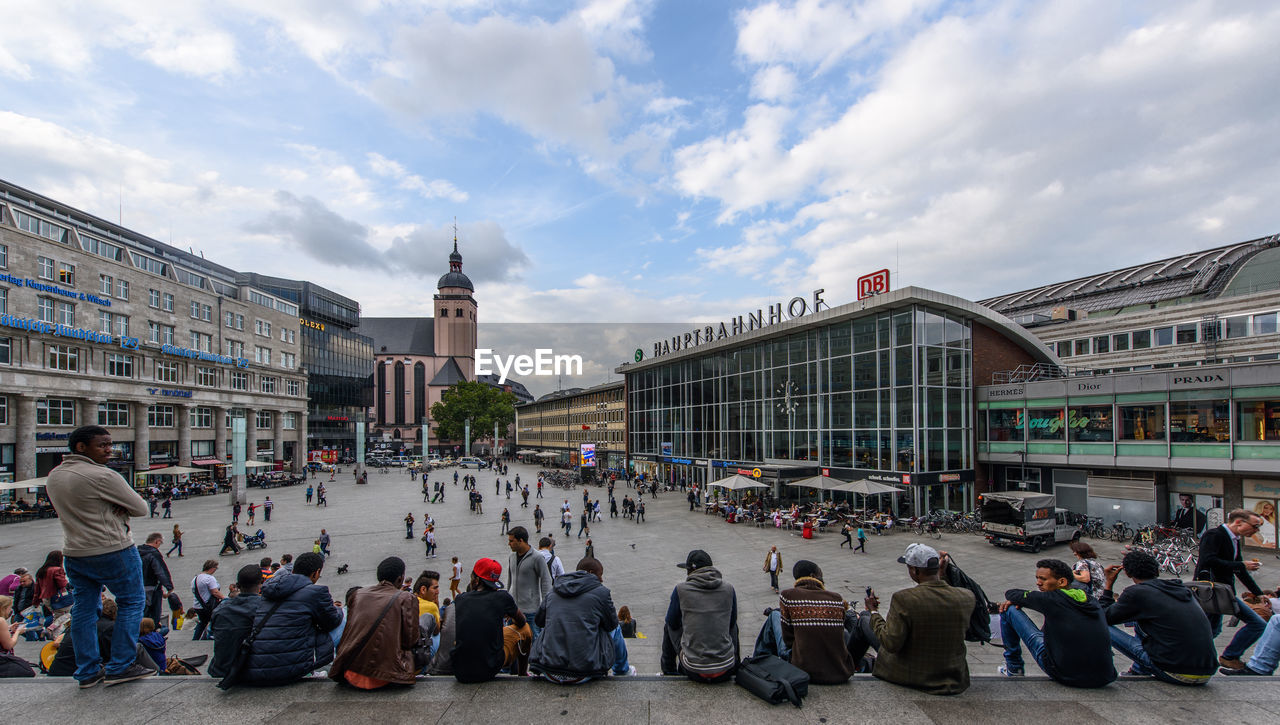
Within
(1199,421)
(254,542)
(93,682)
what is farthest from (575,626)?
(1199,421)

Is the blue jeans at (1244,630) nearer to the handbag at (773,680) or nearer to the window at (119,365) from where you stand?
the handbag at (773,680)

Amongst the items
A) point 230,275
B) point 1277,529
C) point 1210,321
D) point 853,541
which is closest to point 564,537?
point 853,541

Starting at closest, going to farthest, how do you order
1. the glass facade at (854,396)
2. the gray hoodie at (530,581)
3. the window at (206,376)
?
the gray hoodie at (530,581) → the glass facade at (854,396) → the window at (206,376)

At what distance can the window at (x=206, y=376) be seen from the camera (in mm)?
50219

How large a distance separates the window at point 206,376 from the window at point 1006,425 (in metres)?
60.7

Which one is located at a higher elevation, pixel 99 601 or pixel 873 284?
pixel 873 284

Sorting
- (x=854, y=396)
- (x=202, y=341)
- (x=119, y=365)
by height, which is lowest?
(x=854, y=396)

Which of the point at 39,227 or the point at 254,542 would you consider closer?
the point at 254,542

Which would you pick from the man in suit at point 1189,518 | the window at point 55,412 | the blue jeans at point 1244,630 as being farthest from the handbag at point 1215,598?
the window at point 55,412

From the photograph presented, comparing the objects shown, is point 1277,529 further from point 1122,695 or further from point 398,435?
point 398,435

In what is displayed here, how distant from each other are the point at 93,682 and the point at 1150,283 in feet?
183

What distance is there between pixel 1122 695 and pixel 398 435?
445ft

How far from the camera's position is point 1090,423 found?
86.1 feet

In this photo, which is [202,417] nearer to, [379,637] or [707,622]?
[379,637]
